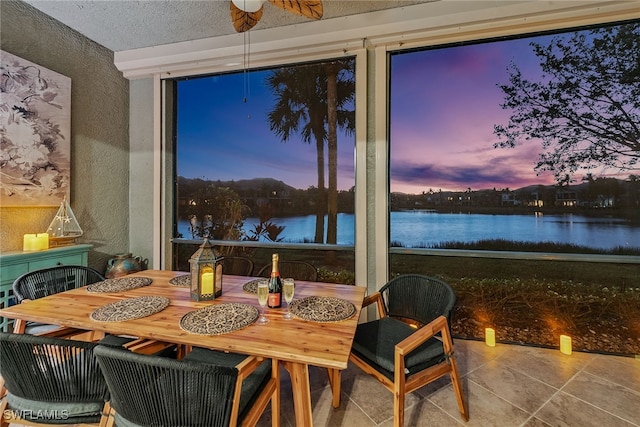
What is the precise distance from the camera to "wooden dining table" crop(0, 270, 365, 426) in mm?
1126

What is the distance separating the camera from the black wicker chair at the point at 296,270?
2641 millimetres

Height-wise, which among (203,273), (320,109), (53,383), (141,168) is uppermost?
(320,109)

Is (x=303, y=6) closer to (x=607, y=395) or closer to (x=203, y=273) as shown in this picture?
(x=203, y=273)

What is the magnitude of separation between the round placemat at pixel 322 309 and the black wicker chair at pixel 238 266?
→ 1.53 metres

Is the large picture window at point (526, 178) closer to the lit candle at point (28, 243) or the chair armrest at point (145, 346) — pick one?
the chair armrest at point (145, 346)

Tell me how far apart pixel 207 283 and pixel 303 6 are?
1.71m

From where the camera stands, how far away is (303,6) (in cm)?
167

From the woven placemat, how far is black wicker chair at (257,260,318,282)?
3.16ft

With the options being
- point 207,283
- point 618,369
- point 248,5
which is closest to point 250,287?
point 207,283

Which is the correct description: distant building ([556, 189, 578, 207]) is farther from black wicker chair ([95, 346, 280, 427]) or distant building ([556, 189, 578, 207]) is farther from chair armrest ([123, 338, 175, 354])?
chair armrest ([123, 338, 175, 354])

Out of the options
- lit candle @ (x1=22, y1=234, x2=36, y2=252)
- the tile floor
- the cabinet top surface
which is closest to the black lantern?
the tile floor

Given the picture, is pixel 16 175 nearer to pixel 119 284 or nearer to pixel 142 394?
pixel 119 284

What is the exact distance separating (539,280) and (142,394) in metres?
3.02

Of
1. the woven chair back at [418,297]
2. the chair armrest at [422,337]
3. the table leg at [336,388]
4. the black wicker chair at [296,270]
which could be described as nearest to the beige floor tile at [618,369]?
the woven chair back at [418,297]
